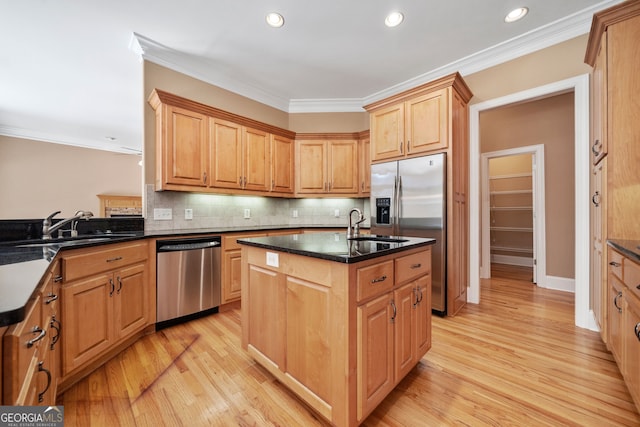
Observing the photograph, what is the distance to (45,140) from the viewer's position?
5793 mm

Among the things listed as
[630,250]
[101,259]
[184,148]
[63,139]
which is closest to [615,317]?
[630,250]

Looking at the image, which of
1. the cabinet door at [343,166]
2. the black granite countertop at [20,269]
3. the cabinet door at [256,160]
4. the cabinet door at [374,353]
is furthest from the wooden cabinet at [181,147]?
the cabinet door at [374,353]

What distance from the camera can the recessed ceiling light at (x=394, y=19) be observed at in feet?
8.16

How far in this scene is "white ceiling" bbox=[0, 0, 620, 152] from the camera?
7.86 feet

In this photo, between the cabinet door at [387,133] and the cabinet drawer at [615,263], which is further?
the cabinet door at [387,133]

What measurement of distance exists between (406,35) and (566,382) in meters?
3.30

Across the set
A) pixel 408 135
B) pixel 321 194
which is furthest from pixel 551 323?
pixel 321 194

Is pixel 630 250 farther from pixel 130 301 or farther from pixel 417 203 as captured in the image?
pixel 130 301

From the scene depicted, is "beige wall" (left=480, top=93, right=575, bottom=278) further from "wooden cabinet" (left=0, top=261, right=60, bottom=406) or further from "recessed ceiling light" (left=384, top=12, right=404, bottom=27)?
"wooden cabinet" (left=0, top=261, right=60, bottom=406)

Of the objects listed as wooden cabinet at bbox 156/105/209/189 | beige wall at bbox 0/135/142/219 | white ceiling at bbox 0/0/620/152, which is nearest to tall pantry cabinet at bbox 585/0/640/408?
white ceiling at bbox 0/0/620/152

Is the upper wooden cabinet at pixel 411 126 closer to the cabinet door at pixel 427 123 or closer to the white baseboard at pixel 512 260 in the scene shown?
the cabinet door at pixel 427 123

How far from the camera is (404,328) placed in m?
1.59

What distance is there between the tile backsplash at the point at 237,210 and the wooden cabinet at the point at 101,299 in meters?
0.77

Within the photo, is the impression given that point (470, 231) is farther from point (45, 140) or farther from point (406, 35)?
point (45, 140)
